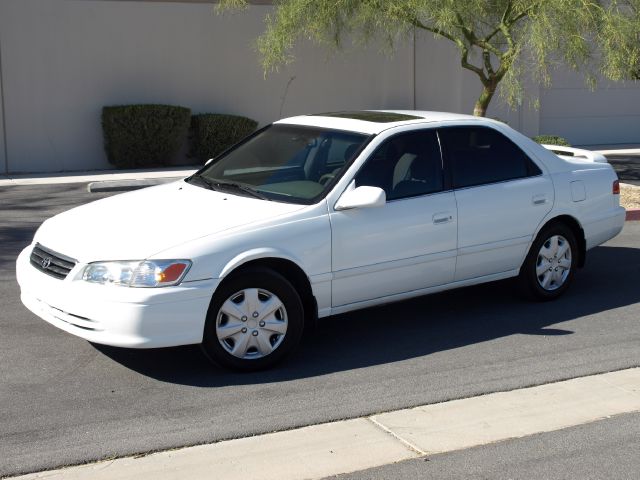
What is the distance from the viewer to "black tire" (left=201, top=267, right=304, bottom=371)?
6.26m

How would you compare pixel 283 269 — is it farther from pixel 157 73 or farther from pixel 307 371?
pixel 157 73

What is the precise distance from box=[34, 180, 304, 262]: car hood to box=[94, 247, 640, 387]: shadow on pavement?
87 centimetres

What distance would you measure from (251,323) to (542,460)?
212cm

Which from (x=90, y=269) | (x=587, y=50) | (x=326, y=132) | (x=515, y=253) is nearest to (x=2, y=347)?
(x=90, y=269)

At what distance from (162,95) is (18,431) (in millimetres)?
12831

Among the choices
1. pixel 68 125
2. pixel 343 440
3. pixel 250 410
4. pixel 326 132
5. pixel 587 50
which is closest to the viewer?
pixel 343 440

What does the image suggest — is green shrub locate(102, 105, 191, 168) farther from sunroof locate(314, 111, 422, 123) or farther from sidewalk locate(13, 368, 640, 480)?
sidewalk locate(13, 368, 640, 480)

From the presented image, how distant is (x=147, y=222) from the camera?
6.55 metres

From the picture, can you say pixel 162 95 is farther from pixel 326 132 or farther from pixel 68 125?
pixel 326 132

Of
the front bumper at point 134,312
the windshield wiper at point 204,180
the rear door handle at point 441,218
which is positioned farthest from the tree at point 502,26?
the front bumper at point 134,312

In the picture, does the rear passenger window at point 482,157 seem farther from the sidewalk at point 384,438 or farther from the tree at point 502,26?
the tree at point 502,26

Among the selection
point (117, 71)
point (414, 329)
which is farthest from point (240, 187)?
point (117, 71)

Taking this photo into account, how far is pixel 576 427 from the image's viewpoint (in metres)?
5.64

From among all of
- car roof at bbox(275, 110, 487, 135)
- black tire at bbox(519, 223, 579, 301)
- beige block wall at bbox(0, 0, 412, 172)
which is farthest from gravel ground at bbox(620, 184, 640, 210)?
beige block wall at bbox(0, 0, 412, 172)
